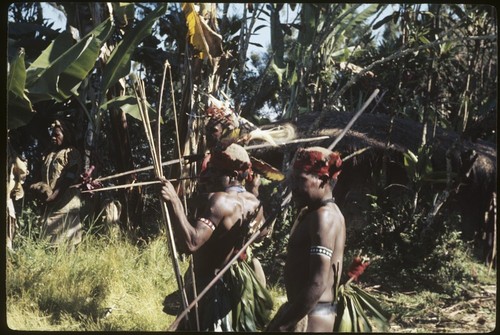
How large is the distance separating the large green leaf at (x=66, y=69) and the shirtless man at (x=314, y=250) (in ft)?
7.75

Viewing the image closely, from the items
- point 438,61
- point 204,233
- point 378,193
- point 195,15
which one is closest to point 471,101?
point 438,61

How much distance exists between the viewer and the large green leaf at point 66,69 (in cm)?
499

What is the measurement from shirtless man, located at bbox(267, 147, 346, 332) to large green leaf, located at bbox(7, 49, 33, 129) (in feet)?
7.79

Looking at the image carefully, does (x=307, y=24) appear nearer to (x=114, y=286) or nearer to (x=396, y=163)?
(x=396, y=163)

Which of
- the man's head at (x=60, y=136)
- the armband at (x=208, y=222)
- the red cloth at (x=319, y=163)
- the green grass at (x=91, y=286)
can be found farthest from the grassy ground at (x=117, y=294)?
the red cloth at (x=319, y=163)

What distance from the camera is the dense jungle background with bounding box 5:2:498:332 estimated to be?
A: 4.80 meters

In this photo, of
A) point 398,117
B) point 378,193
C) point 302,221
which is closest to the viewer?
point 302,221

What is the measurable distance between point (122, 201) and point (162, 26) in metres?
2.21

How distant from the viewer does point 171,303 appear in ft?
13.8

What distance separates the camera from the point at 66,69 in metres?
5.07

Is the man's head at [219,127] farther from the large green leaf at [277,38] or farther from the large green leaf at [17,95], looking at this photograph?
the large green leaf at [277,38]

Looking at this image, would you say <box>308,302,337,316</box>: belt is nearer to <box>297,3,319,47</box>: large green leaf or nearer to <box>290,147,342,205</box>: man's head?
<box>290,147,342,205</box>: man's head

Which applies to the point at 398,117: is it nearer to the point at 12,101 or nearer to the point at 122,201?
the point at 122,201

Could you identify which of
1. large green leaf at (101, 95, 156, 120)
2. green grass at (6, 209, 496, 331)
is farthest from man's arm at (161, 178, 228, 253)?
large green leaf at (101, 95, 156, 120)
